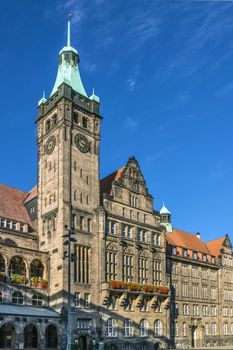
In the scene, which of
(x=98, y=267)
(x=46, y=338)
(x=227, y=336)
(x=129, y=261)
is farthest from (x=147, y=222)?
(x=227, y=336)

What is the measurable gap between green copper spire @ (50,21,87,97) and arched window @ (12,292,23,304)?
2795cm

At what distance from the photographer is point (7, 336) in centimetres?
4947

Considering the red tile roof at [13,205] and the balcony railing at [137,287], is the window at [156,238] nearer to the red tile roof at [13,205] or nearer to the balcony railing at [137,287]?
the balcony railing at [137,287]

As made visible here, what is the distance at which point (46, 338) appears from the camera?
53094 mm

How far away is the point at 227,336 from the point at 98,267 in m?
36.6

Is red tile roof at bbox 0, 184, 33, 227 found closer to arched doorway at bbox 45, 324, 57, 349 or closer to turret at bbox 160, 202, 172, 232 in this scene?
arched doorway at bbox 45, 324, 57, 349

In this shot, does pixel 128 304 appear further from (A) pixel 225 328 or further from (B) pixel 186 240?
(A) pixel 225 328

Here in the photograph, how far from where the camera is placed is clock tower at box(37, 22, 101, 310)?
5628 cm

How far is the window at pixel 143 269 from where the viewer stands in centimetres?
6406

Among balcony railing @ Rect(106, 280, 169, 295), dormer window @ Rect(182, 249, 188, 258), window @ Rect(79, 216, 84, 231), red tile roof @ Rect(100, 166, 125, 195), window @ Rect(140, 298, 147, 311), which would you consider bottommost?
window @ Rect(140, 298, 147, 311)

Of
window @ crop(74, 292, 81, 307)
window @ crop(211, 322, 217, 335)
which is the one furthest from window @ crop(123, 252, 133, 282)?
window @ crop(211, 322, 217, 335)

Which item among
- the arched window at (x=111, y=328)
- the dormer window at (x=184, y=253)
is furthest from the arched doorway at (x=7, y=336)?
the dormer window at (x=184, y=253)

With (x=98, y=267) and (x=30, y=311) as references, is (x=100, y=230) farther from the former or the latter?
(x=30, y=311)

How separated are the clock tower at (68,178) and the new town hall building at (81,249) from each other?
13cm
